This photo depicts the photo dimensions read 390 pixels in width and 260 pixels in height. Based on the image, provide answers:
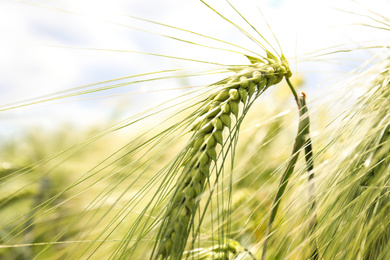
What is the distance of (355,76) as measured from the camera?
1.22 ft

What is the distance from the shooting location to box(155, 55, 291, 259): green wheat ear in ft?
1.02

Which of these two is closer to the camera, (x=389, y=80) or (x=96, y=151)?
(x=389, y=80)

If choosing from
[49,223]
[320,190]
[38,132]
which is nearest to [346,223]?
[320,190]

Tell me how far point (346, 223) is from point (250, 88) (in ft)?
0.45

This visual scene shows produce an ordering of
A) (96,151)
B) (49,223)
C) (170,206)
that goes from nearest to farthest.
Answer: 1. (170,206)
2. (49,223)
3. (96,151)

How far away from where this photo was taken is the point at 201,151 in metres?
0.33

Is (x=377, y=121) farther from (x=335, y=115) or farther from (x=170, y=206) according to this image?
(x=170, y=206)

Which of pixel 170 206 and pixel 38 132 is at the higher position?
pixel 38 132

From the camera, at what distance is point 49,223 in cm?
71

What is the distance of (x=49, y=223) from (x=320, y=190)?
20.4 inches

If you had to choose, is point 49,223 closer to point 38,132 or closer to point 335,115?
point 38,132

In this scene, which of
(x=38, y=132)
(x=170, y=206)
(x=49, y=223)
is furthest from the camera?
(x=38, y=132)

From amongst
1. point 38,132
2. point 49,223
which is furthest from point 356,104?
point 38,132

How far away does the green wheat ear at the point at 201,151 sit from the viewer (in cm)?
31
